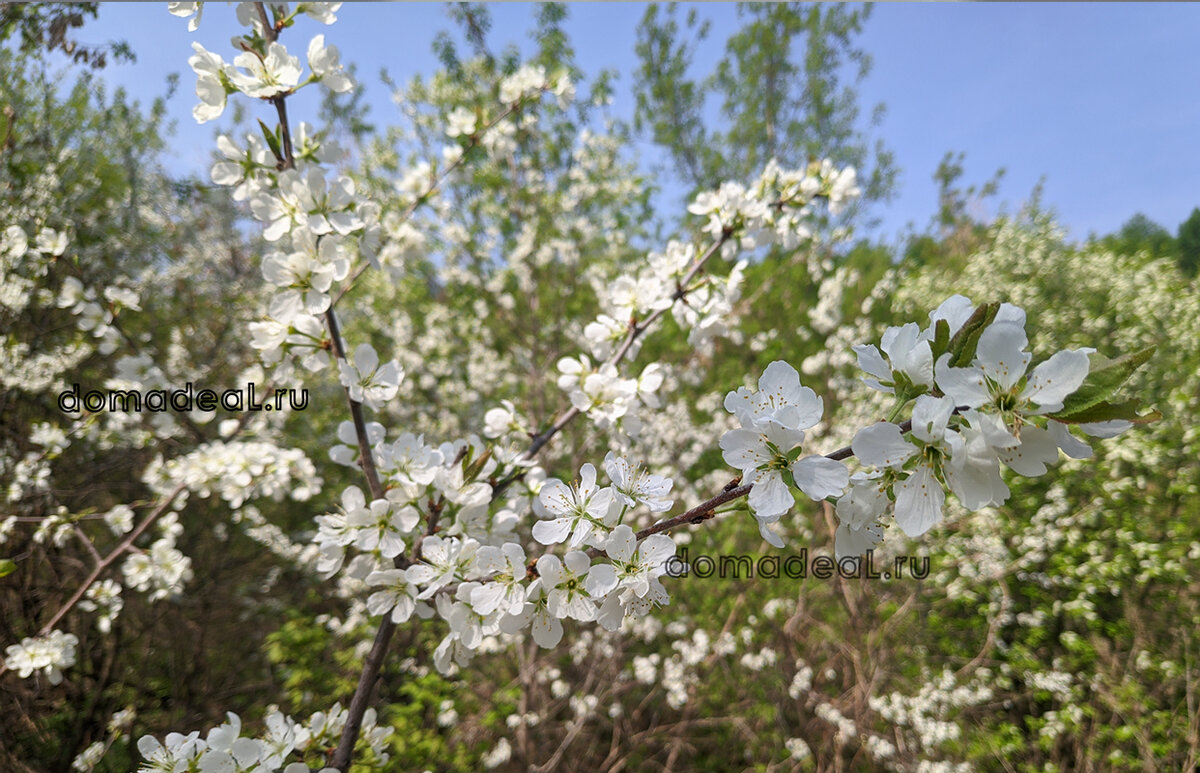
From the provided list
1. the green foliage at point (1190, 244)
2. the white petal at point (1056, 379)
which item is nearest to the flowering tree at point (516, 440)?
the white petal at point (1056, 379)

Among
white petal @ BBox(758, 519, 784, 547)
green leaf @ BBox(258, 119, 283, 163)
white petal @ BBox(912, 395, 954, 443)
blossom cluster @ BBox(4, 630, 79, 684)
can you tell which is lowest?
blossom cluster @ BBox(4, 630, 79, 684)

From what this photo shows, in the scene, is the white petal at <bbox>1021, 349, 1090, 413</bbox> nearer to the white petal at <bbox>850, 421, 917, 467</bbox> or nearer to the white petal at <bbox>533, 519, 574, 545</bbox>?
the white petal at <bbox>850, 421, 917, 467</bbox>

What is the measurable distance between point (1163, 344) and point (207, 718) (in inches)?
342

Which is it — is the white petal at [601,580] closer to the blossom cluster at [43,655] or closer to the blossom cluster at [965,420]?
the blossom cluster at [965,420]

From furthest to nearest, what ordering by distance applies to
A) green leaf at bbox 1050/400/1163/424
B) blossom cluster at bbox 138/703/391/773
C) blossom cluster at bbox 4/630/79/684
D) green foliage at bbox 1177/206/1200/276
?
green foliage at bbox 1177/206/1200/276
blossom cluster at bbox 4/630/79/684
blossom cluster at bbox 138/703/391/773
green leaf at bbox 1050/400/1163/424

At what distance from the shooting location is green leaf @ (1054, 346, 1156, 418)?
615mm

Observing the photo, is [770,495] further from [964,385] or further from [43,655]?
[43,655]

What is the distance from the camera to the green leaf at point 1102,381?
0.61 meters

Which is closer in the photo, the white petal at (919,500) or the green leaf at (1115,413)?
the green leaf at (1115,413)

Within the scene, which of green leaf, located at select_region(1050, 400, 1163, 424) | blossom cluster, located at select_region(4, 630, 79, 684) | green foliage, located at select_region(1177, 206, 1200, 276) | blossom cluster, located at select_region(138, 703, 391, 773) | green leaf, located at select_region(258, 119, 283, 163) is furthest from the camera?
green foliage, located at select_region(1177, 206, 1200, 276)

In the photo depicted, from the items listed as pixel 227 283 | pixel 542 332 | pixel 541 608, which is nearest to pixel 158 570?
pixel 541 608

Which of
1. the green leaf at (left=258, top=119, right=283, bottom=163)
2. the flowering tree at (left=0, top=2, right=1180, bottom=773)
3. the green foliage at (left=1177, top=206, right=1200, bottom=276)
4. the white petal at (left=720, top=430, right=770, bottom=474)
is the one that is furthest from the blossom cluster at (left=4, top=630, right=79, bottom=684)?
the green foliage at (left=1177, top=206, right=1200, bottom=276)

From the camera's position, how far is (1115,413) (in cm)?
62

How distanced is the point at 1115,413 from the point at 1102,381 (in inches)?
1.7
